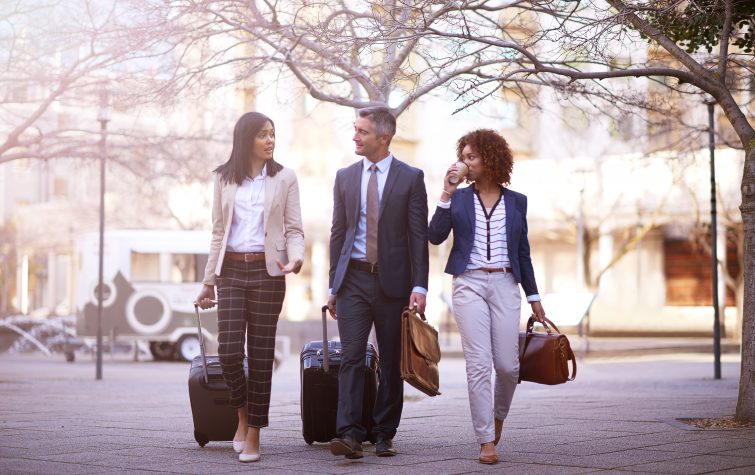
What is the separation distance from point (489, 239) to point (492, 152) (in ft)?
1.80

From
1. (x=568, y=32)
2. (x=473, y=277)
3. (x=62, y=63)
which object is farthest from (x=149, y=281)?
(x=473, y=277)

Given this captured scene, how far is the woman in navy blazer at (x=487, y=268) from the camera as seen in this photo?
23.9 feet

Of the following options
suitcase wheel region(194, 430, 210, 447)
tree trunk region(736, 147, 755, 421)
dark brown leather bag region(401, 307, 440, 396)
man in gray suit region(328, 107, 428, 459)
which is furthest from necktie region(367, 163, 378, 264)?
tree trunk region(736, 147, 755, 421)

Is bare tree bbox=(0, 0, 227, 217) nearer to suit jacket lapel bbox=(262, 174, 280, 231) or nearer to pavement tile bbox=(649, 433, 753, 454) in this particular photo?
suit jacket lapel bbox=(262, 174, 280, 231)

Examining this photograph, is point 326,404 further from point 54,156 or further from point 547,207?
point 547,207

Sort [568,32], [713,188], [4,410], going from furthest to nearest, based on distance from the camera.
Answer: [713,188] < [4,410] < [568,32]

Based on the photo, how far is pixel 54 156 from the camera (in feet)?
64.6

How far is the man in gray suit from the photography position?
7.45 meters

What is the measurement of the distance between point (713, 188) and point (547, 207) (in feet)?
81.1

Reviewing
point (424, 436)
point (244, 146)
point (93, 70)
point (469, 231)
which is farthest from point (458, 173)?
point (93, 70)

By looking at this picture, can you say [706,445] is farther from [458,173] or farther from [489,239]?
[458,173]

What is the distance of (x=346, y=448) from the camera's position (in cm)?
722

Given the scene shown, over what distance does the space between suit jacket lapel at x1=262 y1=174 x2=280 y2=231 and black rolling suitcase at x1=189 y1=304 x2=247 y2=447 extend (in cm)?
94

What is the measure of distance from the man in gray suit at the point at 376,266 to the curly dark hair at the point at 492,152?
0.39m
